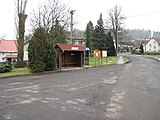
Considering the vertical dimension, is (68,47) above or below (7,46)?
below

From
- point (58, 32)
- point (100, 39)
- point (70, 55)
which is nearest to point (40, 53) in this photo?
point (70, 55)

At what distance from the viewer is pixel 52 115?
24.9 ft

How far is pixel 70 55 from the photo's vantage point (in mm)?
31656

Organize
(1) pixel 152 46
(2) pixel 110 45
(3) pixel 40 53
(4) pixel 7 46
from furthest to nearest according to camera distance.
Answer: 1. (1) pixel 152 46
2. (2) pixel 110 45
3. (4) pixel 7 46
4. (3) pixel 40 53

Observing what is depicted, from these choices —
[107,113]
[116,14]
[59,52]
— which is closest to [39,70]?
[59,52]

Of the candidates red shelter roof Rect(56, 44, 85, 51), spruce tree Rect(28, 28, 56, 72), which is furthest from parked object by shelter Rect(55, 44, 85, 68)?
spruce tree Rect(28, 28, 56, 72)

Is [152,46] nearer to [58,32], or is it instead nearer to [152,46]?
[152,46]

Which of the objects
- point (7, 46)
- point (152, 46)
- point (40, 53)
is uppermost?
point (152, 46)

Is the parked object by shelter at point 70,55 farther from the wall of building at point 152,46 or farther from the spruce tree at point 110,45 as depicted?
the wall of building at point 152,46

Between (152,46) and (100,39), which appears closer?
(100,39)

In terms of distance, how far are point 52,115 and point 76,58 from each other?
24742 millimetres

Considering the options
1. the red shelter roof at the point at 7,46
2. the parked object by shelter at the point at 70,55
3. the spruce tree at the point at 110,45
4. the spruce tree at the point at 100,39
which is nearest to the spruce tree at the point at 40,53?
the parked object by shelter at the point at 70,55

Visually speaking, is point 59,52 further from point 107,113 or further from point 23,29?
point 107,113

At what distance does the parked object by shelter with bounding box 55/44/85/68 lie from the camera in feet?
94.0
